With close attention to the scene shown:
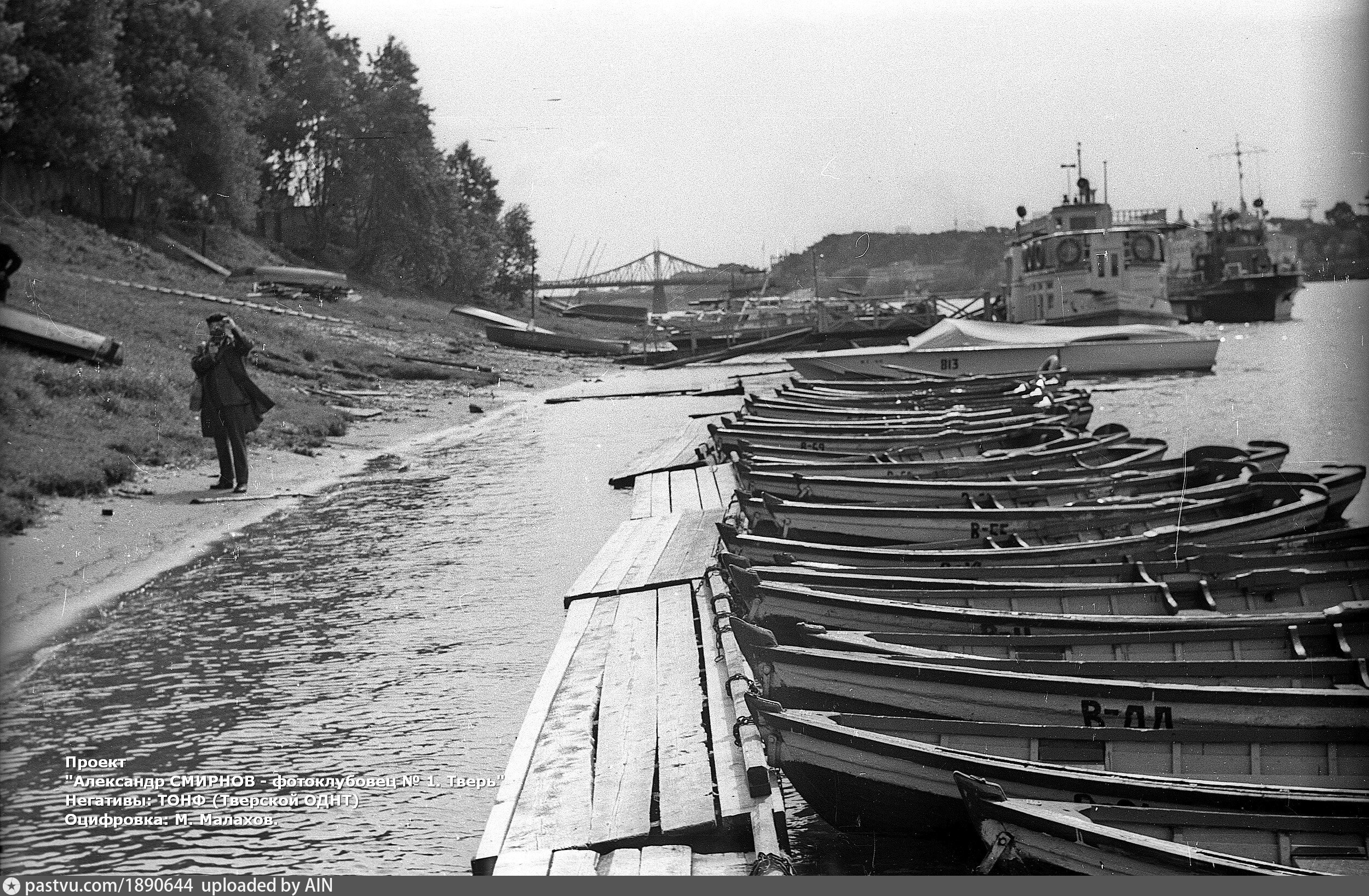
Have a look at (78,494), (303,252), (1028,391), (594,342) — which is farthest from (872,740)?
(303,252)

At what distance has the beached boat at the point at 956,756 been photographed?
5793 mm

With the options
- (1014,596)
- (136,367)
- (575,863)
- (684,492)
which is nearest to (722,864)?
(575,863)

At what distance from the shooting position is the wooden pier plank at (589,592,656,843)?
19.6ft

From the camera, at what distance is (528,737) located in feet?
23.5

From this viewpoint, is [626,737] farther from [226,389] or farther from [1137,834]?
[226,389]

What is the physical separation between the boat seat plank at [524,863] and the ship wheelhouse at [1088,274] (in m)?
44.1

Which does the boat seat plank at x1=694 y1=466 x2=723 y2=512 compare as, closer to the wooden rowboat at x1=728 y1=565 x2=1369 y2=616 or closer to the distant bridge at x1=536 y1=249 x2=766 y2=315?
the wooden rowboat at x1=728 y1=565 x2=1369 y2=616

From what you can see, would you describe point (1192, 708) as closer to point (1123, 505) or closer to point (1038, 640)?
point (1038, 640)

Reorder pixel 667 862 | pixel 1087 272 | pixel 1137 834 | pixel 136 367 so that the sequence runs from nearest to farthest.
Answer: pixel 1137 834 → pixel 667 862 → pixel 136 367 → pixel 1087 272


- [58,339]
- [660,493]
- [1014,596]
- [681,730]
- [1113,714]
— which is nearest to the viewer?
[1113,714]

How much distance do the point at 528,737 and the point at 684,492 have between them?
30.5 feet

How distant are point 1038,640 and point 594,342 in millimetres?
56145

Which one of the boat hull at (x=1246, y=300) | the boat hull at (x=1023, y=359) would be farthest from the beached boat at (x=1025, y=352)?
the boat hull at (x=1246, y=300)

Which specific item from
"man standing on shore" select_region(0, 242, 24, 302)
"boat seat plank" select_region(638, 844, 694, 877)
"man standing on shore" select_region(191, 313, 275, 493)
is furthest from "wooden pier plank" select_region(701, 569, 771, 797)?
"man standing on shore" select_region(0, 242, 24, 302)
